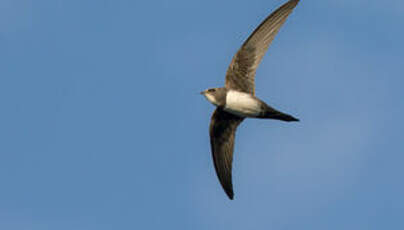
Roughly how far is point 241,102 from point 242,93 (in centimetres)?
26

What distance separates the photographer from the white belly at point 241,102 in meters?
25.1

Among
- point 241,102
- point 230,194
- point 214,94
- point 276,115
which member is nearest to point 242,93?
point 241,102

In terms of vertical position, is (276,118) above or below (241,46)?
below

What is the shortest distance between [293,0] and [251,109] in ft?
10.1

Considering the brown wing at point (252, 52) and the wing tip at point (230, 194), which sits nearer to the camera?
the brown wing at point (252, 52)

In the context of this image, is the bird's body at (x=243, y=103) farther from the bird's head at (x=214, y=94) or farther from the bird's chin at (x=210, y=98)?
the bird's chin at (x=210, y=98)

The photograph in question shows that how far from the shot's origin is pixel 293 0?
83.0ft

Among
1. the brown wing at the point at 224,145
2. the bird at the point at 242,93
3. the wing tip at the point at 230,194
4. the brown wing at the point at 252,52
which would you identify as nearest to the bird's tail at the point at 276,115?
the bird at the point at 242,93

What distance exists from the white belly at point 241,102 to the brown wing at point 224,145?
3.84ft

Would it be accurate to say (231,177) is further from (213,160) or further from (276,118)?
(276,118)

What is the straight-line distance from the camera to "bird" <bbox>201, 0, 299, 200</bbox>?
→ 25094mm

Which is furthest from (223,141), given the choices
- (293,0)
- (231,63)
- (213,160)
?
(293,0)

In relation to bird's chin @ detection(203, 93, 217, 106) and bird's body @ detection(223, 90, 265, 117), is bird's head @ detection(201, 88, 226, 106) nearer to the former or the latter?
bird's chin @ detection(203, 93, 217, 106)

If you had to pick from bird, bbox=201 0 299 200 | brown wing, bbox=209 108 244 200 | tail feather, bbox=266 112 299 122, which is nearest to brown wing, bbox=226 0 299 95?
bird, bbox=201 0 299 200
